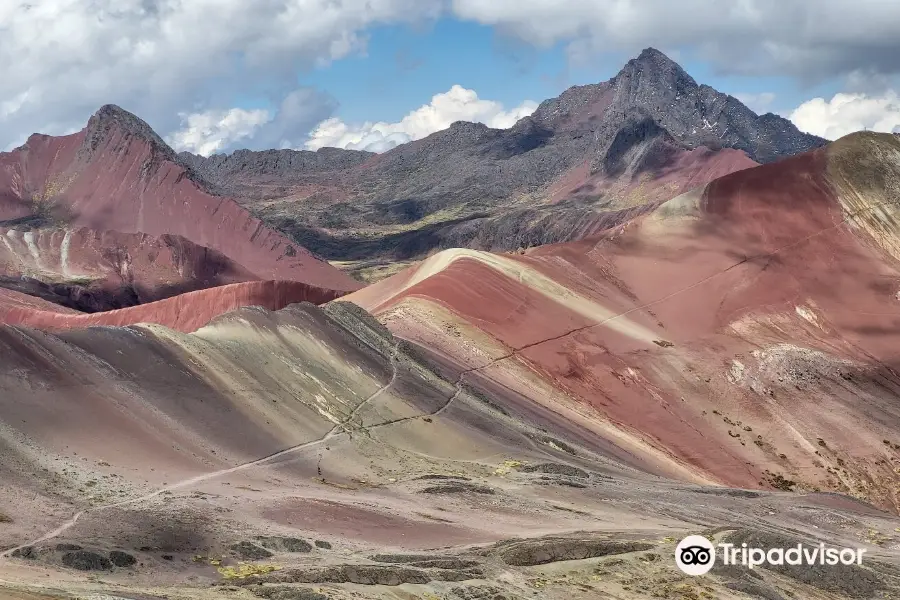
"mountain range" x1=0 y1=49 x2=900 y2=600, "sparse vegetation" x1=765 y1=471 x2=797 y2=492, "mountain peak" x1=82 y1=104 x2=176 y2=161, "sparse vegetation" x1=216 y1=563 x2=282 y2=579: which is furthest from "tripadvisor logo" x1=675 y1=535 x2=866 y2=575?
"mountain peak" x1=82 y1=104 x2=176 y2=161

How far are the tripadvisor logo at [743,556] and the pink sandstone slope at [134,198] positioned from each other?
110m

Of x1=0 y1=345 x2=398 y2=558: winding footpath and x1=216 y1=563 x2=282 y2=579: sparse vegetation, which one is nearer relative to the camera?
x1=216 y1=563 x2=282 y2=579: sparse vegetation

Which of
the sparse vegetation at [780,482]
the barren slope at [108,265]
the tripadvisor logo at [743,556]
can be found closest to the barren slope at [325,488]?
the tripadvisor logo at [743,556]

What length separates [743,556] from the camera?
89.5 feet

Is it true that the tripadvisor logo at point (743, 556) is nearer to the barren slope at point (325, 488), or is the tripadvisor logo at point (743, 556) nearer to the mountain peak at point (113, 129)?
the barren slope at point (325, 488)

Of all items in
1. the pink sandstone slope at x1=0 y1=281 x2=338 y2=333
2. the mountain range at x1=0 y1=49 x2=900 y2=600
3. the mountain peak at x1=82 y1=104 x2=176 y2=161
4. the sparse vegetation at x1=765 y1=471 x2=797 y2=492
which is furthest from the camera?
the mountain peak at x1=82 y1=104 x2=176 y2=161

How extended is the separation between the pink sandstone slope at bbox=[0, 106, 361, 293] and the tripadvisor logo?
361 ft

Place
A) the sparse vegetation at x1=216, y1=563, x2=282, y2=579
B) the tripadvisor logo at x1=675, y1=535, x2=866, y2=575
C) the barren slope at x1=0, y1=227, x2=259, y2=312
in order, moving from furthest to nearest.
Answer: the barren slope at x1=0, y1=227, x2=259, y2=312, the tripadvisor logo at x1=675, y1=535, x2=866, y2=575, the sparse vegetation at x1=216, y1=563, x2=282, y2=579

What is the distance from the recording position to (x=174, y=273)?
375 ft

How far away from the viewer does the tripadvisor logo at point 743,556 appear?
86.1 ft

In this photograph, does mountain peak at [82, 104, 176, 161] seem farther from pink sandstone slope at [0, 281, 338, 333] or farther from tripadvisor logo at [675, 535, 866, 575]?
tripadvisor logo at [675, 535, 866, 575]

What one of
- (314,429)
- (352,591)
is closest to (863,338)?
(314,429)

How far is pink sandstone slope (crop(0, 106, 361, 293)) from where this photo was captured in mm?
139750

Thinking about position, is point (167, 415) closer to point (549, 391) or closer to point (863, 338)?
point (549, 391)
